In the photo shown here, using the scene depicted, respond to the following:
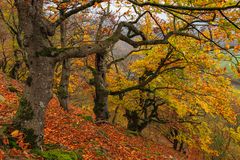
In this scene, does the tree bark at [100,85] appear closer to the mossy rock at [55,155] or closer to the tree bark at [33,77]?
the mossy rock at [55,155]

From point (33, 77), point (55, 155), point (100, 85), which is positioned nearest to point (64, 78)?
point (100, 85)

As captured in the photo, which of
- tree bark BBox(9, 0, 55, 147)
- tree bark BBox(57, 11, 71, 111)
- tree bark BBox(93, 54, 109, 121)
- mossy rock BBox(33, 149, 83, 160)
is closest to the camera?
mossy rock BBox(33, 149, 83, 160)

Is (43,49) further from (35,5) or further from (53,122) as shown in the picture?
(53,122)

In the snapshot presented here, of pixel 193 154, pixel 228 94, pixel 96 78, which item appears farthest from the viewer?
pixel 193 154

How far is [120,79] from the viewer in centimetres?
1744

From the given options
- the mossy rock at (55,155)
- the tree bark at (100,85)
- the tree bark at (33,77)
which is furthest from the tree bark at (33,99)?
the tree bark at (100,85)

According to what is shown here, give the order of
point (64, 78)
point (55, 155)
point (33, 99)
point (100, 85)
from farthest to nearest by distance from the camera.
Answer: point (64, 78)
point (100, 85)
point (55, 155)
point (33, 99)

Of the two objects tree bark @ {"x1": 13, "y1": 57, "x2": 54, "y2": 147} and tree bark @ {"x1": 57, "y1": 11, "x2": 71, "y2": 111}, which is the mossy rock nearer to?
tree bark @ {"x1": 13, "y1": 57, "x2": 54, "y2": 147}

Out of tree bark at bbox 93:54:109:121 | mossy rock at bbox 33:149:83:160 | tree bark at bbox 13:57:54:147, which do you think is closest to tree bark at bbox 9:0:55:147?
tree bark at bbox 13:57:54:147

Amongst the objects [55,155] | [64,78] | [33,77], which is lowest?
[55,155]

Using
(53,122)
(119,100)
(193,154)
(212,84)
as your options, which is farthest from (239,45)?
(193,154)

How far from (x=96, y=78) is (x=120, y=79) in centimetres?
416

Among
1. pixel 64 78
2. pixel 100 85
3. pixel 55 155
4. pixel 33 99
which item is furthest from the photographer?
pixel 64 78

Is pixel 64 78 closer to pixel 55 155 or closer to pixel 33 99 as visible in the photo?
pixel 33 99
